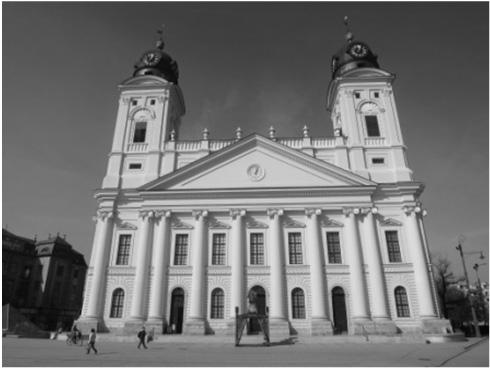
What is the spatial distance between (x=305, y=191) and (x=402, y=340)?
1206 cm

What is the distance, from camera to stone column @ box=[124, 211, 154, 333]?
25.0 m

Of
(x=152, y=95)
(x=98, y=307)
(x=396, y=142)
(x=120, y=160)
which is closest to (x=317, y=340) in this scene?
(x=98, y=307)

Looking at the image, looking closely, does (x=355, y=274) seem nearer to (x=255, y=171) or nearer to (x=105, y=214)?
(x=255, y=171)

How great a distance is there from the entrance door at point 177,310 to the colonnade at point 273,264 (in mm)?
787

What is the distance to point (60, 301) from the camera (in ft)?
175

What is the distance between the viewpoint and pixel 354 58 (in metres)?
35.3

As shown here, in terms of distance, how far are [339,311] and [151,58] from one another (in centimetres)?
2956

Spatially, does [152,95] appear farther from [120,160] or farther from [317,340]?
[317,340]

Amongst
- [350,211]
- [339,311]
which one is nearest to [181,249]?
[339,311]

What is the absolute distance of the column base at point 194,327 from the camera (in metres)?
24.3

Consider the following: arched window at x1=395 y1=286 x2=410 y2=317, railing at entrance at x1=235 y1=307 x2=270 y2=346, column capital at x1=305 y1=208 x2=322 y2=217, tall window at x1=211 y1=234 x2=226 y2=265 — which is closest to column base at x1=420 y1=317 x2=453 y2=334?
arched window at x1=395 y1=286 x2=410 y2=317

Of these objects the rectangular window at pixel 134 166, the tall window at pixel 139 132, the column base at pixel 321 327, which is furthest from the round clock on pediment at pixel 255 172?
the column base at pixel 321 327

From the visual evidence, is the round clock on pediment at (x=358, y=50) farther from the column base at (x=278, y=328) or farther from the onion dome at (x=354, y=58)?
the column base at (x=278, y=328)

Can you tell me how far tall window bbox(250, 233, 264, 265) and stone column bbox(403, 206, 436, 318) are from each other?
36.2 feet
